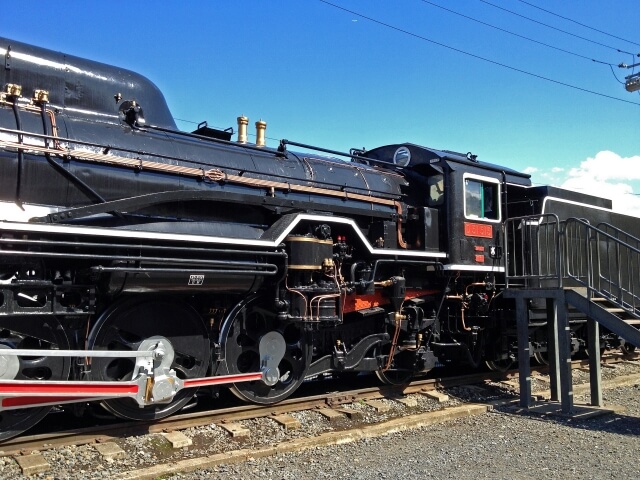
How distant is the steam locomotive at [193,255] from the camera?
509cm

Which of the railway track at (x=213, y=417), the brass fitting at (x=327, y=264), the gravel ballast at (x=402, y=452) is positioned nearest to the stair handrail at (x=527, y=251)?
the railway track at (x=213, y=417)

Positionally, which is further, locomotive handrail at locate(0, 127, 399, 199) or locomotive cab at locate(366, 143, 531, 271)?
locomotive cab at locate(366, 143, 531, 271)

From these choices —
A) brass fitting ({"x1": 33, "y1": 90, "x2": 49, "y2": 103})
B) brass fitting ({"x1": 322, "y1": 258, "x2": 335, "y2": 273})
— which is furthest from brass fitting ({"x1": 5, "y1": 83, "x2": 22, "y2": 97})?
brass fitting ({"x1": 322, "y1": 258, "x2": 335, "y2": 273})

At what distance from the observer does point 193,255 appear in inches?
222

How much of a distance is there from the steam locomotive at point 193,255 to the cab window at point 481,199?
32 mm

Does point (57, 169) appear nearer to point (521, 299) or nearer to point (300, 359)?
point (300, 359)

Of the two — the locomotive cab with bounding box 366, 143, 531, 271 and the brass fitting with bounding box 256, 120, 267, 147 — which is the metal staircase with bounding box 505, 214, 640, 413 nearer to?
the locomotive cab with bounding box 366, 143, 531, 271

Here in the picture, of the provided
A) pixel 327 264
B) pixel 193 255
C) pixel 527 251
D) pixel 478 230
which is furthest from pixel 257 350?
pixel 527 251

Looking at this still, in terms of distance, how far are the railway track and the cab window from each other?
2.47 metres

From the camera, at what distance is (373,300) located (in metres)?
7.62

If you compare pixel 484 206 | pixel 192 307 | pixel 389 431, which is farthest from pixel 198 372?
pixel 484 206

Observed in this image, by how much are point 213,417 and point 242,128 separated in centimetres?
380

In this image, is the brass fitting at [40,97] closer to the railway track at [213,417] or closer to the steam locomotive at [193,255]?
the steam locomotive at [193,255]

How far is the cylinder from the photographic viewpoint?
7.79 m
